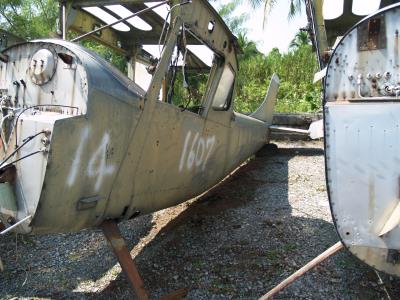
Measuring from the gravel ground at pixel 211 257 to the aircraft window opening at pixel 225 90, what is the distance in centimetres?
140

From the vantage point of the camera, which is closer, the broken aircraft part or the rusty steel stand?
the broken aircraft part

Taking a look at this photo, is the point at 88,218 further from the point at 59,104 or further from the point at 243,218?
the point at 243,218

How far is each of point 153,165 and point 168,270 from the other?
1085 mm

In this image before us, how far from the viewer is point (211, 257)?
4.38 m

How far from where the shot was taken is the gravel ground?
3.80m

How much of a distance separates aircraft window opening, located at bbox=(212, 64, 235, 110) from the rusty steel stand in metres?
1.94

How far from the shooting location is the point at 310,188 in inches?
256

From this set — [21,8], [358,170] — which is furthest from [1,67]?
[21,8]

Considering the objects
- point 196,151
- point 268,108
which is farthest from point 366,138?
point 268,108

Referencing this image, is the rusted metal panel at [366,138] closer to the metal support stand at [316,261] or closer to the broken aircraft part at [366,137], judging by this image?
the broken aircraft part at [366,137]

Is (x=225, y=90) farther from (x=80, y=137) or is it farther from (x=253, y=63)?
(x=253, y=63)

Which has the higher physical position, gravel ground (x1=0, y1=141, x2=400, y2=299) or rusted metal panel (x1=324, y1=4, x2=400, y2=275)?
rusted metal panel (x1=324, y1=4, x2=400, y2=275)

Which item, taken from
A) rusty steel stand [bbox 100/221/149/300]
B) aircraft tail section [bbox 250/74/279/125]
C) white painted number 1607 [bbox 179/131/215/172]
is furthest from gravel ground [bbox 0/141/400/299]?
aircraft tail section [bbox 250/74/279/125]

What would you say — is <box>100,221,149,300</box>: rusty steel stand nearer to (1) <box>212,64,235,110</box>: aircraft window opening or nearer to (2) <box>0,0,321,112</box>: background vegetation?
(1) <box>212,64,235,110</box>: aircraft window opening
